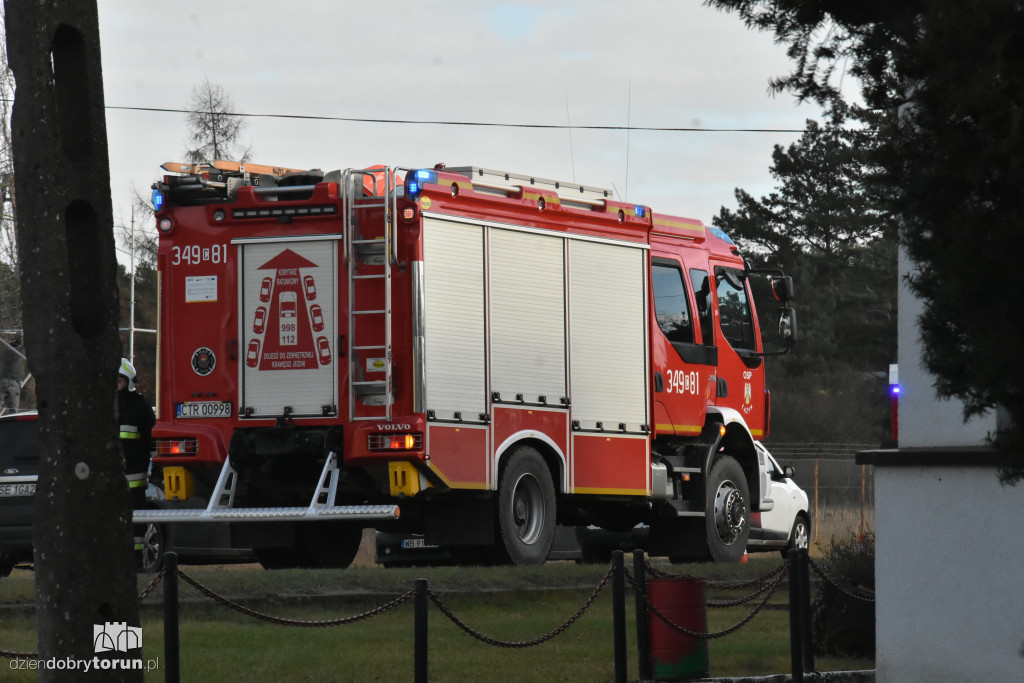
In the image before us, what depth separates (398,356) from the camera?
15.0 m

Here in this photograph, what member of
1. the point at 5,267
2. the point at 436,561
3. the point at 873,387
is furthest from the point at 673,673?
the point at 873,387

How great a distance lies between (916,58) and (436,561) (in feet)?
42.7

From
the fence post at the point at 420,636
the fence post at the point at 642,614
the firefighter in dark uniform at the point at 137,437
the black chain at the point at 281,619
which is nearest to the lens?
the black chain at the point at 281,619

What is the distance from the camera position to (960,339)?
6.62 meters

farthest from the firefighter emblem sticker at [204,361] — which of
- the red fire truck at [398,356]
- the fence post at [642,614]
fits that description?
the fence post at [642,614]

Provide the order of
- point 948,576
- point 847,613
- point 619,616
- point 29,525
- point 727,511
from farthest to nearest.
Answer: point 727,511 < point 29,525 < point 847,613 < point 619,616 < point 948,576

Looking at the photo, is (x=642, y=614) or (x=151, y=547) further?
(x=151, y=547)

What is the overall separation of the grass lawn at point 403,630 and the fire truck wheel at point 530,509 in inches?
12.1

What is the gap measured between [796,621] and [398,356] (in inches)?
193

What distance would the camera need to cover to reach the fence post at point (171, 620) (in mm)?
8805

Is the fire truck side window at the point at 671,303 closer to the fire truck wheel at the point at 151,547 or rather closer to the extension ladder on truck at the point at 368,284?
the extension ladder on truck at the point at 368,284

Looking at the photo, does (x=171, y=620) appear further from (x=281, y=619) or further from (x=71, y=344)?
(x=71, y=344)

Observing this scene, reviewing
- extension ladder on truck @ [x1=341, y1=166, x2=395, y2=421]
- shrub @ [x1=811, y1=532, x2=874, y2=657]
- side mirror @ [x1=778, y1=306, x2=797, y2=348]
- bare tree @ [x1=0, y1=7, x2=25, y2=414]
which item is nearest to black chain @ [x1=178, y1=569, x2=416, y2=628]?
shrub @ [x1=811, y1=532, x2=874, y2=657]

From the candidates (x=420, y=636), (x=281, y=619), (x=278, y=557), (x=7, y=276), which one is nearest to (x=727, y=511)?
(x=278, y=557)
